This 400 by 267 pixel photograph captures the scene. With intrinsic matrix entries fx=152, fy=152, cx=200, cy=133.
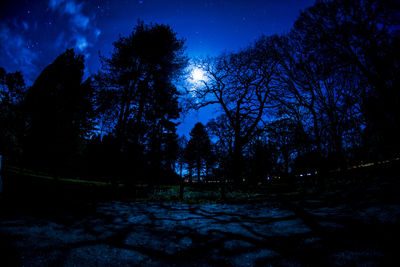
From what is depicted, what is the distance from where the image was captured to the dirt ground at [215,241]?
191 centimetres

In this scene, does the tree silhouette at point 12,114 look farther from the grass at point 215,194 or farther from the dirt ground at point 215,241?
the dirt ground at point 215,241

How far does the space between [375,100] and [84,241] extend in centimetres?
1712

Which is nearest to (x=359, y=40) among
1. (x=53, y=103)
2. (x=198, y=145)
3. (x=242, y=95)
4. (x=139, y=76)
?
(x=242, y=95)

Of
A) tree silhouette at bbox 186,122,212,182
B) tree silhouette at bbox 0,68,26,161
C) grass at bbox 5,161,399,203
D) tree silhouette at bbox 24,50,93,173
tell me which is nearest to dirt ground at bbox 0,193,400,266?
grass at bbox 5,161,399,203

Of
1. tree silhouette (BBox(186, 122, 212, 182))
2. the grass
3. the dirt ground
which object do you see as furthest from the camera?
tree silhouette (BBox(186, 122, 212, 182))

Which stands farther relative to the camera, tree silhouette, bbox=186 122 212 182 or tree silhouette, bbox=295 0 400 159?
tree silhouette, bbox=186 122 212 182

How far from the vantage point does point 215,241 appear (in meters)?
2.62

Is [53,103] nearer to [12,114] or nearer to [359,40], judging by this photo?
[12,114]

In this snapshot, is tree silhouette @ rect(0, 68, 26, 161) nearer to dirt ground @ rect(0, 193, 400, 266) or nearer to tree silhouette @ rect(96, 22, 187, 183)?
tree silhouette @ rect(96, 22, 187, 183)

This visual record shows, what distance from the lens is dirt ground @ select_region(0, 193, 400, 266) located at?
191 centimetres

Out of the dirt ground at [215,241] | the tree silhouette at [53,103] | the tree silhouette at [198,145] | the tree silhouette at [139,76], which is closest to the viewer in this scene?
the dirt ground at [215,241]


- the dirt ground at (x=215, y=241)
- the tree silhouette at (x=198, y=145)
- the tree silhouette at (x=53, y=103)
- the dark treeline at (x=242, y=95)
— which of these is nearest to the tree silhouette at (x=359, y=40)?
the dark treeline at (x=242, y=95)

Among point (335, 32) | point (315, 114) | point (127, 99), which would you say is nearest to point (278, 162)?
point (315, 114)

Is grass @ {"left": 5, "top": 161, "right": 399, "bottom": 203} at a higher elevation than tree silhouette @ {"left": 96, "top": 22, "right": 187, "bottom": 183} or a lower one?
lower
